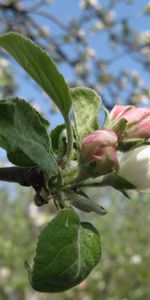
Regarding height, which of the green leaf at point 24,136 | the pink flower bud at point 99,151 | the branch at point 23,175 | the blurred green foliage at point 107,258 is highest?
the green leaf at point 24,136

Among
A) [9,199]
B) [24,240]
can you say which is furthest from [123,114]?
[9,199]

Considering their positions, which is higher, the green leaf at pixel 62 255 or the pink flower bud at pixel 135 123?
the pink flower bud at pixel 135 123

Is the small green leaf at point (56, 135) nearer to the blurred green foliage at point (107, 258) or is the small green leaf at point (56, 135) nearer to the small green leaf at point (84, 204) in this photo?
the small green leaf at point (84, 204)

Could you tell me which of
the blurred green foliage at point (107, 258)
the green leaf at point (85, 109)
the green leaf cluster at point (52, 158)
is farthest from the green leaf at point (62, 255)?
the blurred green foliage at point (107, 258)

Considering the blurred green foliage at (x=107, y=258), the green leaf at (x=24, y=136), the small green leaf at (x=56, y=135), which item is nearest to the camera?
the green leaf at (x=24, y=136)

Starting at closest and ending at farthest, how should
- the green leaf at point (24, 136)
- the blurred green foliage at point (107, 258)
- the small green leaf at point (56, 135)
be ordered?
the green leaf at point (24, 136), the small green leaf at point (56, 135), the blurred green foliage at point (107, 258)

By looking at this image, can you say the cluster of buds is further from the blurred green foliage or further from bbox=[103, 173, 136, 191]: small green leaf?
the blurred green foliage

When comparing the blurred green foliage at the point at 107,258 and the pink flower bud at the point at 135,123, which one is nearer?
the pink flower bud at the point at 135,123
